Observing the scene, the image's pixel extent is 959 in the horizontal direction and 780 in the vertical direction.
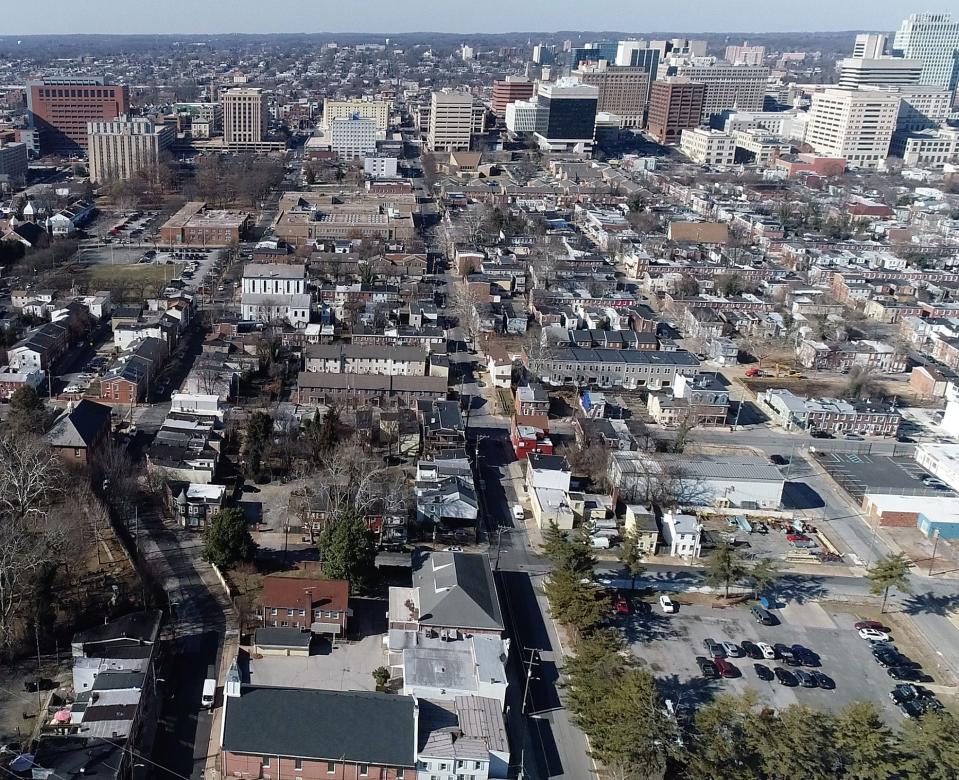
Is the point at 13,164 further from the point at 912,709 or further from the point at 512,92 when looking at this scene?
the point at 912,709

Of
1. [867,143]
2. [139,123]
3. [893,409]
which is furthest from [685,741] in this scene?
[867,143]

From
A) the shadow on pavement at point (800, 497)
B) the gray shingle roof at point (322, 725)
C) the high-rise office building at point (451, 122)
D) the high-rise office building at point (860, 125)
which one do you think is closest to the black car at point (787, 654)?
the shadow on pavement at point (800, 497)

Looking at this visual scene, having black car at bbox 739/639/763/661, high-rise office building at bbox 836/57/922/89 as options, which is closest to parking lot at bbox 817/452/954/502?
black car at bbox 739/639/763/661

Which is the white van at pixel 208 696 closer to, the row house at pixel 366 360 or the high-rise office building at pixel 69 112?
the row house at pixel 366 360

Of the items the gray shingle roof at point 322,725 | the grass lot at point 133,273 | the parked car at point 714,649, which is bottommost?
the grass lot at point 133,273

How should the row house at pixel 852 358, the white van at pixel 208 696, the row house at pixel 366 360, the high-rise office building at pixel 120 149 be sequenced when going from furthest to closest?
the high-rise office building at pixel 120 149, the row house at pixel 852 358, the row house at pixel 366 360, the white van at pixel 208 696

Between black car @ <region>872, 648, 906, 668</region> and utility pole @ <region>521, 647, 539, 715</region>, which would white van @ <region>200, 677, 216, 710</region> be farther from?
black car @ <region>872, 648, 906, 668</region>
